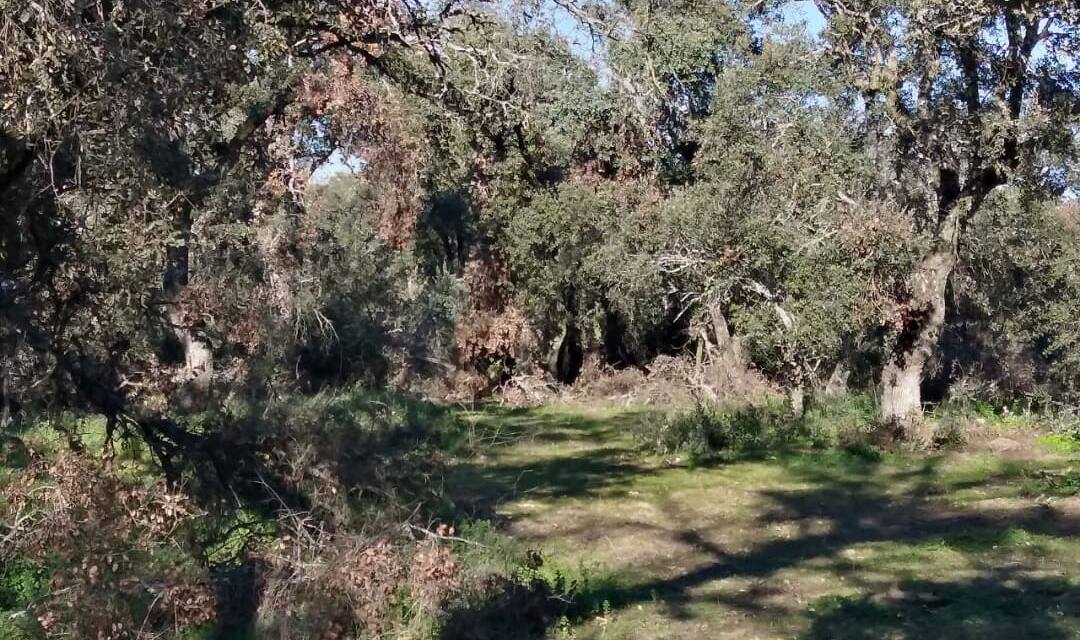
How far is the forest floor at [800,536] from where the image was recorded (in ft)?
25.4

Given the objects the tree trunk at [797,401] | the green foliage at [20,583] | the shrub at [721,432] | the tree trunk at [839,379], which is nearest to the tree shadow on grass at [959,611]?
the green foliage at [20,583]

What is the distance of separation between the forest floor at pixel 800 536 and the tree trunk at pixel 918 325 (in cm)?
94

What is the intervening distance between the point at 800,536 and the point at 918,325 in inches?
213

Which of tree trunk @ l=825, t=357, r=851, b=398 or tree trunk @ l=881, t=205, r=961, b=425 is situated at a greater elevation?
tree trunk @ l=881, t=205, r=961, b=425

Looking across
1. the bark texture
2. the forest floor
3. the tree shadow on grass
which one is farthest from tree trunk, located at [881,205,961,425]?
the tree shadow on grass

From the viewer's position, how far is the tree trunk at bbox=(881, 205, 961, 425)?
14.6m

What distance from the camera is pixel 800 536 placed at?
10.7m

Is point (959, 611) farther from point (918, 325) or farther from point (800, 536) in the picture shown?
point (918, 325)

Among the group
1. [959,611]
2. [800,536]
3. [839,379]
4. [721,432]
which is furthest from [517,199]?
[959,611]

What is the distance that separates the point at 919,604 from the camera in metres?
8.09

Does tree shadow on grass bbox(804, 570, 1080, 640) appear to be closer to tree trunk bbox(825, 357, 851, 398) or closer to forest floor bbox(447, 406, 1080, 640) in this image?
forest floor bbox(447, 406, 1080, 640)

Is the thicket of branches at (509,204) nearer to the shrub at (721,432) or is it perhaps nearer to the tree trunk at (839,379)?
the tree trunk at (839,379)

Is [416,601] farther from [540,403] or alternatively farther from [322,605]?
[540,403]

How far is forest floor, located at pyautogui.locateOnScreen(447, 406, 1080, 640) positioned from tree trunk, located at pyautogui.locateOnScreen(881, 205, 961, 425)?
3.10 feet
